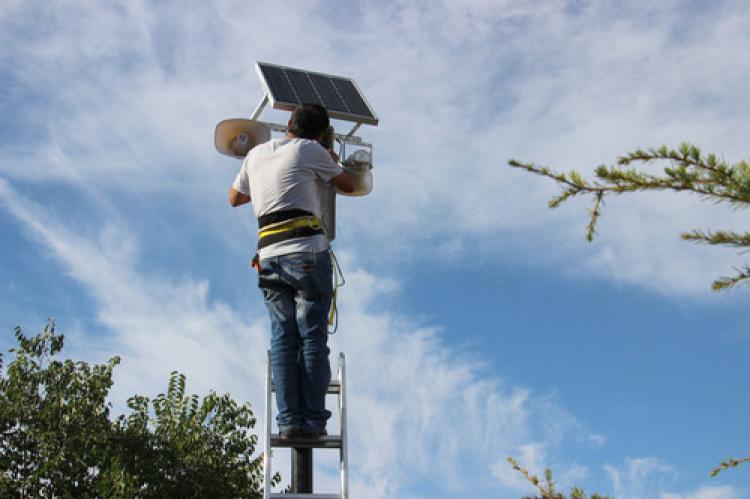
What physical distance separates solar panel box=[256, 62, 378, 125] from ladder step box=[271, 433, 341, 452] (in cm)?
317

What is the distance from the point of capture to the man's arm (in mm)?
6121

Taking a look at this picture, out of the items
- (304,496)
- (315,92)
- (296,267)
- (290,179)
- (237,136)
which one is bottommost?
(304,496)

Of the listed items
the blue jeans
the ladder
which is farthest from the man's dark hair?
the ladder

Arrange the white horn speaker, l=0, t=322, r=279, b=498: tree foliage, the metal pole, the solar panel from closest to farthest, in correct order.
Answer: the metal pole → the white horn speaker → the solar panel → l=0, t=322, r=279, b=498: tree foliage

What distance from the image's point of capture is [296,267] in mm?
5609

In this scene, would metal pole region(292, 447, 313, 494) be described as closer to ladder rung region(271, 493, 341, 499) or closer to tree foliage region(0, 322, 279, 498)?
ladder rung region(271, 493, 341, 499)

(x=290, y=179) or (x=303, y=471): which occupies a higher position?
(x=290, y=179)

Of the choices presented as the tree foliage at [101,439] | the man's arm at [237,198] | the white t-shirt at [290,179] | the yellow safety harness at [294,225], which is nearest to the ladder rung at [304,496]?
the white t-shirt at [290,179]

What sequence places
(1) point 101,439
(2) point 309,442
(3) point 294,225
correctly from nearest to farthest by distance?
(2) point 309,442 < (3) point 294,225 < (1) point 101,439

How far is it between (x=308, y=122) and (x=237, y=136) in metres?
0.84

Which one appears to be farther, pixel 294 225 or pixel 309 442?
pixel 294 225

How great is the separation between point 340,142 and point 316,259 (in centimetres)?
220

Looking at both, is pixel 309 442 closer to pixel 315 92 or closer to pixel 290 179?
pixel 290 179

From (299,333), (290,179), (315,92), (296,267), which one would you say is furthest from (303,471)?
(315,92)
